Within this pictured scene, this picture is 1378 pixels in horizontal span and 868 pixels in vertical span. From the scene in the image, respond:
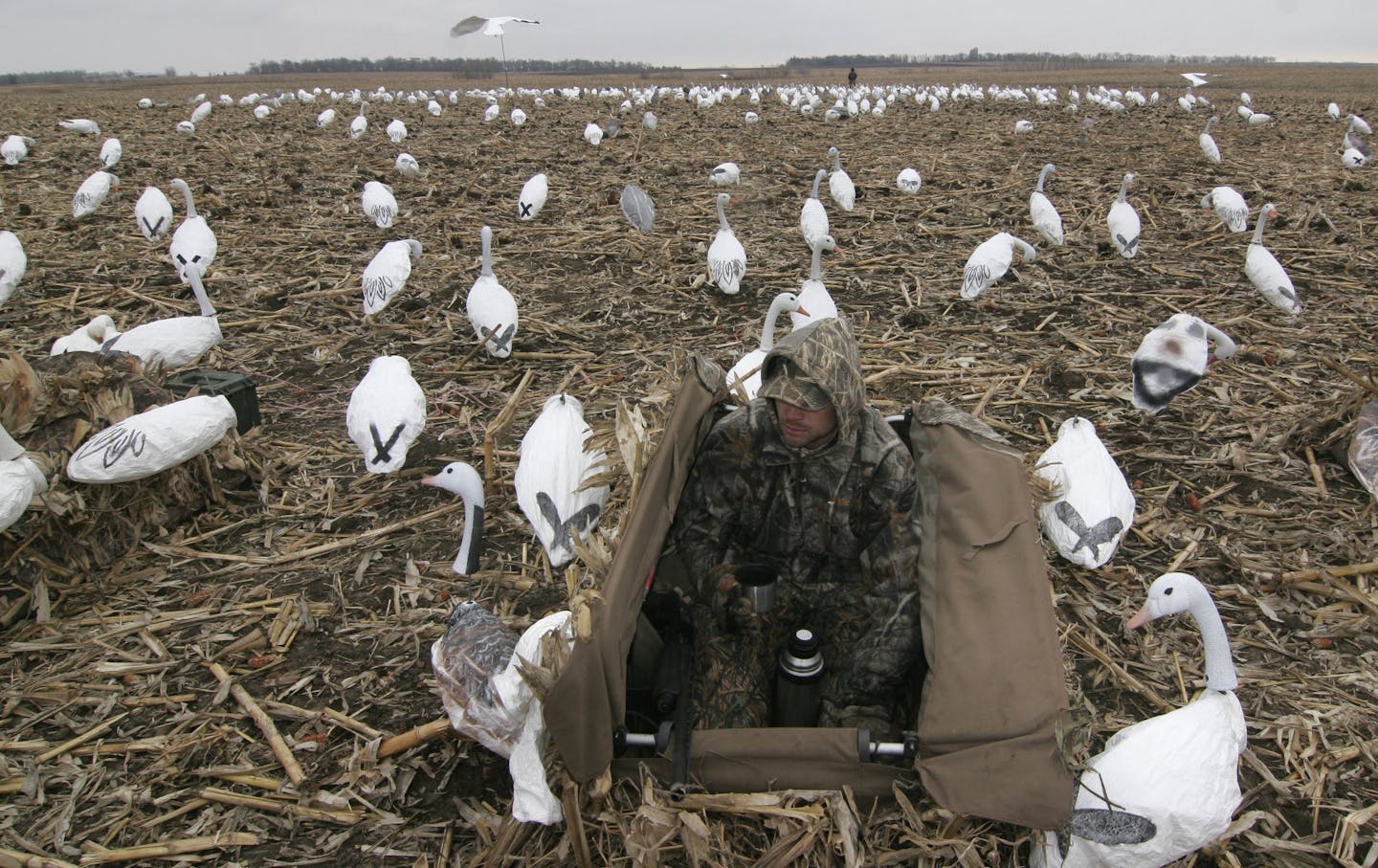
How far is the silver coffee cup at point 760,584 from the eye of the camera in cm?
295

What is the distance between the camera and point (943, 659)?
2.51 metres

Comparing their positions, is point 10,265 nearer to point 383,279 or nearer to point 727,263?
point 383,279

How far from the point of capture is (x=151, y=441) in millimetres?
3914

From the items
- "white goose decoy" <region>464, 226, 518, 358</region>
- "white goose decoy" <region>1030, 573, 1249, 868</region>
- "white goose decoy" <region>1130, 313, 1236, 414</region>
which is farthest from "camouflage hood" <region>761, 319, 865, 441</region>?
"white goose decoy" <region>464, 226, 518, 358</region>

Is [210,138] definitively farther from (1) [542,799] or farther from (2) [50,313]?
(1) [542,799]

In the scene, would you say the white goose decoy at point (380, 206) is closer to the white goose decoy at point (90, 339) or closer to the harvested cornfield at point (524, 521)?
the harvested cornfield at point (524, 521)

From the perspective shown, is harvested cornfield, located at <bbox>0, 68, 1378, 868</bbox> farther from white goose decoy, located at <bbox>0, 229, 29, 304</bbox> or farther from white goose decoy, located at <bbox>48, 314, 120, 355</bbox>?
white goose decoy, located at <bbox>48, 314, 120, 355</bbox>

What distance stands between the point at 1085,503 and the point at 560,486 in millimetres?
2617

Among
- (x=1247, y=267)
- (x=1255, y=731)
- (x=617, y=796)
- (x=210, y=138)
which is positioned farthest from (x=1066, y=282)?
(x=210, y=138)

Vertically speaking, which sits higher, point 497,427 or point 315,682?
point 497,427

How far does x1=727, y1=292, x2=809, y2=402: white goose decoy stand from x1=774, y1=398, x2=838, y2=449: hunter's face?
447 mm

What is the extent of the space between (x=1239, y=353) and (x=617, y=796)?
6502mm

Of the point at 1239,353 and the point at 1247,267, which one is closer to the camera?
the point at 1239,353

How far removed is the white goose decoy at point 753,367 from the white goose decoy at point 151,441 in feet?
9.23
